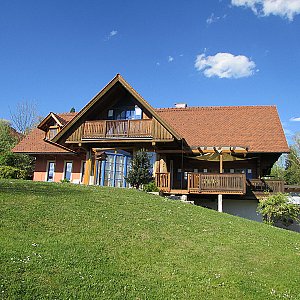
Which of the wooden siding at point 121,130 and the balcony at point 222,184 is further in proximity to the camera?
the wooden siding at point 121,130

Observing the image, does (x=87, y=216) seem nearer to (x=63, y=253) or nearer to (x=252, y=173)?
(x=63, y=253)

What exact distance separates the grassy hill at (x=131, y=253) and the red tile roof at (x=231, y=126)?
9.54 meters

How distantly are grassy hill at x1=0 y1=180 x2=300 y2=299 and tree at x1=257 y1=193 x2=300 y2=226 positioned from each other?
10.9ft

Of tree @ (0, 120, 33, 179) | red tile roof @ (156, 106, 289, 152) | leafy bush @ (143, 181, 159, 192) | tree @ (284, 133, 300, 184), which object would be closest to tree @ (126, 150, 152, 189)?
leafy bush @ (143, 181, 159, 192)

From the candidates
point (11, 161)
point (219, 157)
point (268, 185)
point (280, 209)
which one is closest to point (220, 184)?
point (219, 157)

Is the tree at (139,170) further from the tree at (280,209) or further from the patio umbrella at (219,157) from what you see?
the tree at (280,209)

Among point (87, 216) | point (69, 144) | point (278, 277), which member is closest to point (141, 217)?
point (87, 216)

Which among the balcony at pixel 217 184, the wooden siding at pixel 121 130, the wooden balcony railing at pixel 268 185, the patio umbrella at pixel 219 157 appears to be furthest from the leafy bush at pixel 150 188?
the wooden balcony railing at pixel 268 185

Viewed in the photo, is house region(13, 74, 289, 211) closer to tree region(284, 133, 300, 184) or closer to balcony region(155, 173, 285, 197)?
balcony region(155, 173, 285, 197)

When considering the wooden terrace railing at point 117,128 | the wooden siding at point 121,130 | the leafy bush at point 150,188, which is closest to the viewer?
the leafy bush at point 150,188

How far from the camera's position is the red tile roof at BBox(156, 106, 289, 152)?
22.1 m

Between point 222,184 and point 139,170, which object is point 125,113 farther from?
point 222,184

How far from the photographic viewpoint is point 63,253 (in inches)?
315

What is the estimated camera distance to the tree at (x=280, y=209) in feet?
53.7
